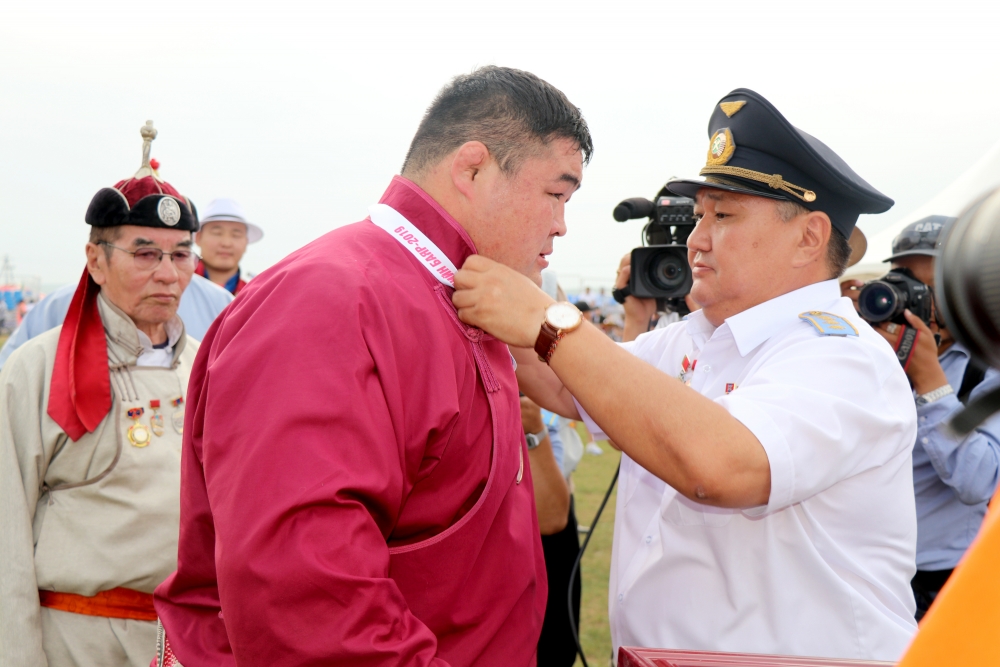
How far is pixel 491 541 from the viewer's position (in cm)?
188

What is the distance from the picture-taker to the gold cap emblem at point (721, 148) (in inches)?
97.0

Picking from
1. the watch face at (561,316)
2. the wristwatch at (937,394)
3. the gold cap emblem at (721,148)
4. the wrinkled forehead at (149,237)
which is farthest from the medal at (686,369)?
the wrinkled forehead at (149,237)

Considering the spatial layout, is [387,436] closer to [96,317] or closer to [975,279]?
[975,279]

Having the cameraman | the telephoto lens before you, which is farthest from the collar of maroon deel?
the cameraman

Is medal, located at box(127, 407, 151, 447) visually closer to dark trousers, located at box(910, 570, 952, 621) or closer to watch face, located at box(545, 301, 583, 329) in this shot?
watch face, located at box(545, 301, 583, 329)

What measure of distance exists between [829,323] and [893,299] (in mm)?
1749

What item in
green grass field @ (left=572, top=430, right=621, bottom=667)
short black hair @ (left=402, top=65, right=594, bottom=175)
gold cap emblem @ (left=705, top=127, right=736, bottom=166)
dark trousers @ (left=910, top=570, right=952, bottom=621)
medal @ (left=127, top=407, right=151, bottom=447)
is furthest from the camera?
green grass field @ (left=572, top=430, right=621, bottom=667)

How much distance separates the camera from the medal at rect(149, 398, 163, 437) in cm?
309

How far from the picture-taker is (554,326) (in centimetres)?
196

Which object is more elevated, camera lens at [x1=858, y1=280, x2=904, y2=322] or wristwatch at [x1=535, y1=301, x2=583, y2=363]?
wristwatch at [x1=535, y1=301, x2=583, y2=363]

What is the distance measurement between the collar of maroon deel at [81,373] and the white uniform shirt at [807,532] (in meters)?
2.13

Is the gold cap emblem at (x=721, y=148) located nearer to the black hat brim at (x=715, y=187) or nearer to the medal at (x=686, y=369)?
the black hat brim at (x=715, y=187)

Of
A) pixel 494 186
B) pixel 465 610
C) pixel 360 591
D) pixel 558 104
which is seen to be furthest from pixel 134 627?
pixel 558 104

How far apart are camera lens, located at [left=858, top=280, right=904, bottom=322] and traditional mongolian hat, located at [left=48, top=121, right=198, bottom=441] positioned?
3.27 m
